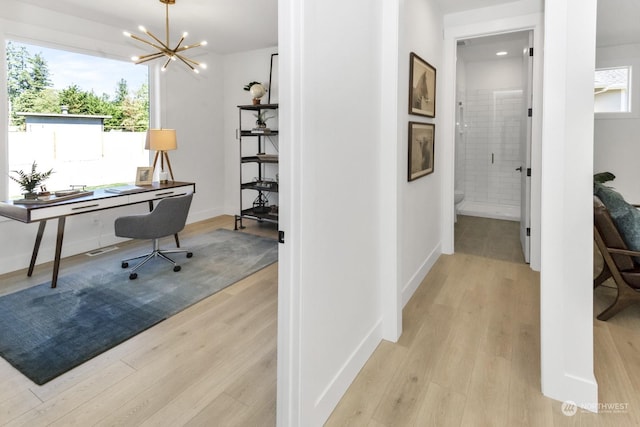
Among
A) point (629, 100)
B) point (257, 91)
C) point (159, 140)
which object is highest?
point (257, 91)

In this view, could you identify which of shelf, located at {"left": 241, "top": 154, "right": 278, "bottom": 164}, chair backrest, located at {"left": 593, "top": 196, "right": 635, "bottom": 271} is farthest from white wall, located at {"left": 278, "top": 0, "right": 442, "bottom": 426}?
shelf, located at {"left": 241, "top": 154, "right": 278, "bottom": 164}

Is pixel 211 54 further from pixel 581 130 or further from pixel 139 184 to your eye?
pixel 581 130

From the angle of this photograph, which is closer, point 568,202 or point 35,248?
point 568,202

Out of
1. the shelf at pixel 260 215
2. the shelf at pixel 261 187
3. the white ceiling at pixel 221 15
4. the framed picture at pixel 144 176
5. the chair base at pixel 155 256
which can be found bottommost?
the chair base at pixel 155 256

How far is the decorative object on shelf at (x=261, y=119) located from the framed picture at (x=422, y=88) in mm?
2564

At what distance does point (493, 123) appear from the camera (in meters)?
6.41

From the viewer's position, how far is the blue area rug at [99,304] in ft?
7.34

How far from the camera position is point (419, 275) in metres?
3.31

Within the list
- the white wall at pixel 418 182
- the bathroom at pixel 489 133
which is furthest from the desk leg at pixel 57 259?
the bathroom at pixel 489 133

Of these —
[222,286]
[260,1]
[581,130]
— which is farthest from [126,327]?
[260,1]

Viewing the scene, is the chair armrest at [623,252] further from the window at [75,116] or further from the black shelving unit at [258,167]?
the window at [75,116]

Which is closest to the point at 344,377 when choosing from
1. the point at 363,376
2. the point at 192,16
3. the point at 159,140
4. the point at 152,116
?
the point at 363,376

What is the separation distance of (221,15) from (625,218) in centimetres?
421

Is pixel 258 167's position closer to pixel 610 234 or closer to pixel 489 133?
pixel 489 133
